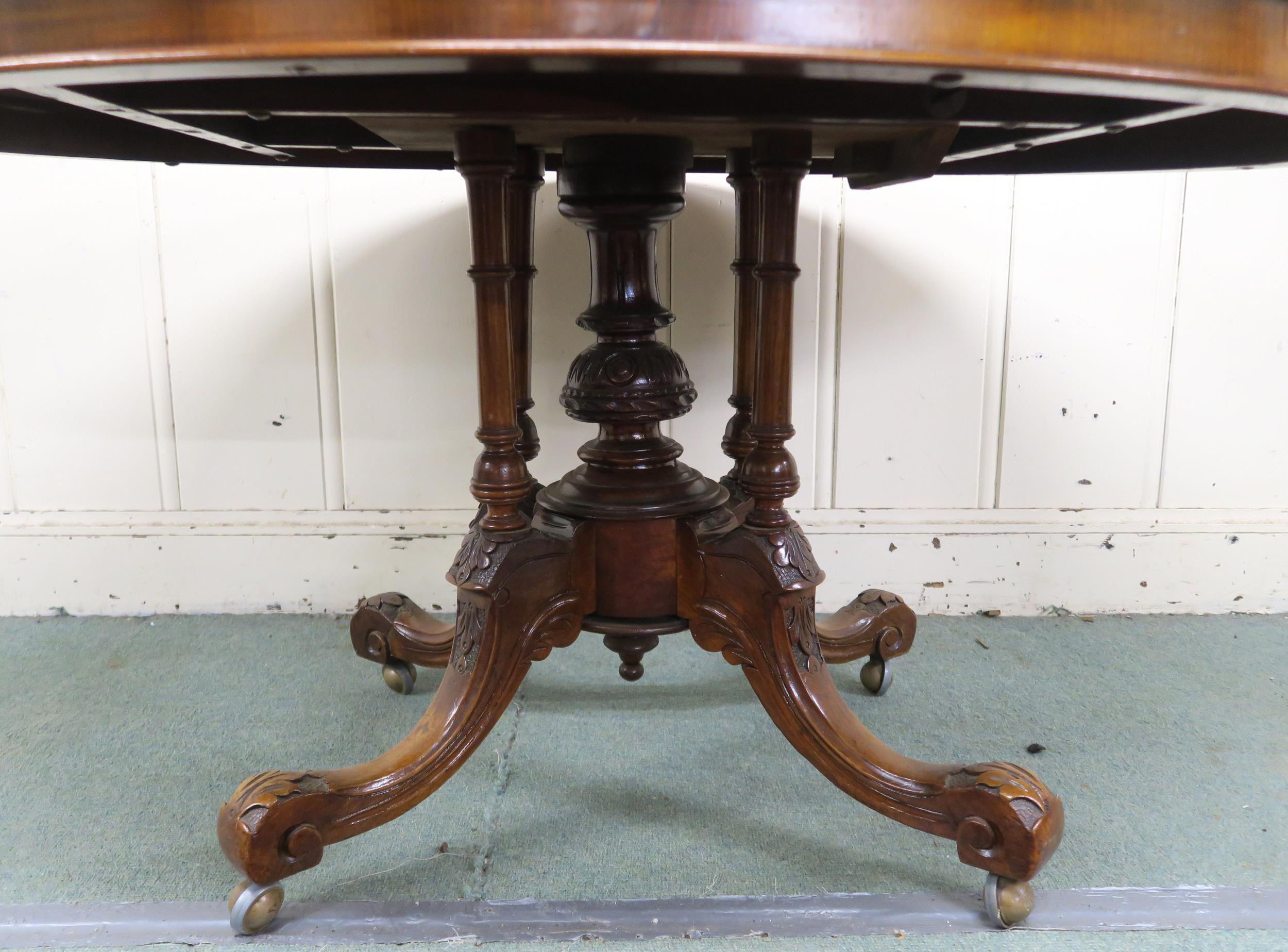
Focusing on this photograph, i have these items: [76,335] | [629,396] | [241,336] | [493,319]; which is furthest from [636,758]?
[76,335]

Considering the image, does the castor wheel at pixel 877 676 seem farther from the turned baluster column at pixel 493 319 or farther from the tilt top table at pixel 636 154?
the turned baluster column at pixel 493 319

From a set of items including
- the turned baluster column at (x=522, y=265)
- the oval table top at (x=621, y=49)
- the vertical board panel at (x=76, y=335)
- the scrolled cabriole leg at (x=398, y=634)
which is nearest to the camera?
the oval table top at (x=621, y=49)

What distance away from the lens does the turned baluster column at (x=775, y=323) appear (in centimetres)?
71

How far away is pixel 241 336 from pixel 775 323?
2.85 ft

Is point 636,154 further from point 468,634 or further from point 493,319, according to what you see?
point 468,634

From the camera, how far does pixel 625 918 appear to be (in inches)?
26.6

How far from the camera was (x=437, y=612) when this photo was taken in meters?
1.33

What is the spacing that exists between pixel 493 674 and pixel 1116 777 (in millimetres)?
601

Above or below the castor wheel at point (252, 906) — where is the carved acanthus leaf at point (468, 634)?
above

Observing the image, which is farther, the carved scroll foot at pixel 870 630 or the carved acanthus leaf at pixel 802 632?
the carved scroll foot at pixel 870 630

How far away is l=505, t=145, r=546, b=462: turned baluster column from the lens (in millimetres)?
908

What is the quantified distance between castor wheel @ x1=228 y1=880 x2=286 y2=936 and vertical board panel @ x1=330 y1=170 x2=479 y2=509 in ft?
2.32

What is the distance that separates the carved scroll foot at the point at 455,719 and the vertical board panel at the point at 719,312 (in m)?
0.55

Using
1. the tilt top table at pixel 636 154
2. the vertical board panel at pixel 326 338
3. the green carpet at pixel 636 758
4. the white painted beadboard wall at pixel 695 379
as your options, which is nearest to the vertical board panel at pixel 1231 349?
the white painted beadboard wall at pixel 695 379
